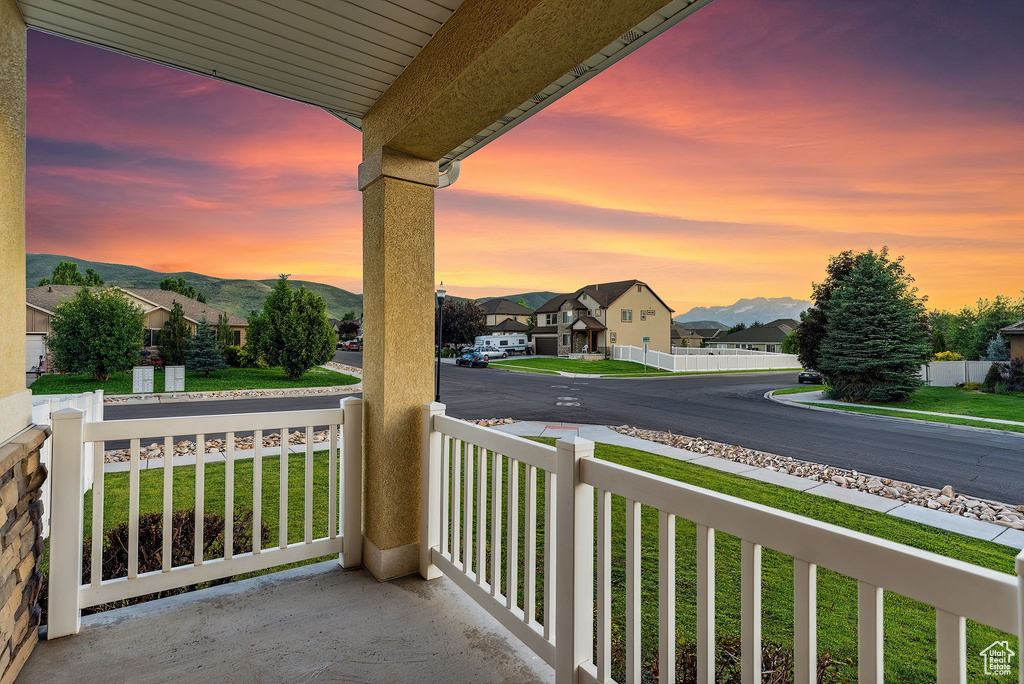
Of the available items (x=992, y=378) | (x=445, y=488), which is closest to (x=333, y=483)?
(x=445, y=488)

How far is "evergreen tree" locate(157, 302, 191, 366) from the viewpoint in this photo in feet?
19.0

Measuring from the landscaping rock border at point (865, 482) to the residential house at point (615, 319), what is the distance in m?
16.7

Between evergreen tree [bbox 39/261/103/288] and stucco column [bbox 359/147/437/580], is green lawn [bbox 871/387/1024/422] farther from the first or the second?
evergreen tree [bbox 39/261/103/288]

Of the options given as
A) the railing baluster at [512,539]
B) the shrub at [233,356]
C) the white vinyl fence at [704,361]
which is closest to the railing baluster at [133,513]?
the railing baluster at [512,539]

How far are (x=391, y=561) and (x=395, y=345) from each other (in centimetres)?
104

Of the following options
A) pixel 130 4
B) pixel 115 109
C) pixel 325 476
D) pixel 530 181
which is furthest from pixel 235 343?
pixel 130 4

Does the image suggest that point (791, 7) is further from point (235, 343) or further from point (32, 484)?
point (235, 343)

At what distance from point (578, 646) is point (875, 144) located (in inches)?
144

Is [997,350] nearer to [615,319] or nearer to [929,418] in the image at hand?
[929,418]

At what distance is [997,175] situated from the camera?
241cm

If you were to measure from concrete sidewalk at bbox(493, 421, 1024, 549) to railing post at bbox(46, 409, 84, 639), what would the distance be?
3160 mm

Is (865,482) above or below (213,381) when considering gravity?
below

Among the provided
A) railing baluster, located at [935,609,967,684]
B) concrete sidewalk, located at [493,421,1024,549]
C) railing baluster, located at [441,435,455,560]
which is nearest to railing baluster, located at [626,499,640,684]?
railing baluster, located at [935,609,967,684]

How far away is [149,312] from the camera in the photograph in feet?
18.9
